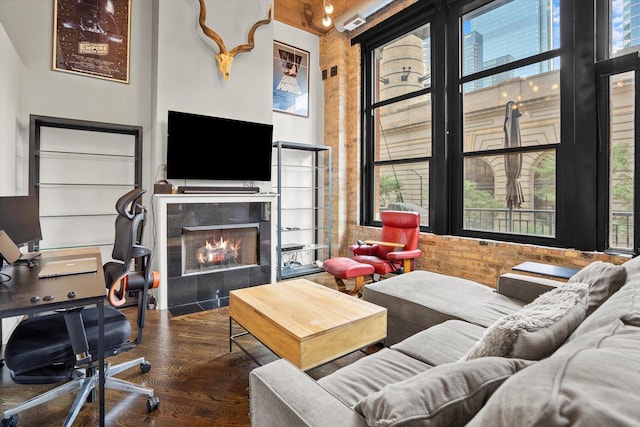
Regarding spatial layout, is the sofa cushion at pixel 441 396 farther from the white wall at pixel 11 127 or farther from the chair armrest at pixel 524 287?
the white wall at pixel 11 127

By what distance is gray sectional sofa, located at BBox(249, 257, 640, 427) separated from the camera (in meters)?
0.52

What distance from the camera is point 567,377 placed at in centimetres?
56

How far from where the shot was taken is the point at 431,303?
85.0 inches

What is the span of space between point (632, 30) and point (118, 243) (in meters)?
4.43

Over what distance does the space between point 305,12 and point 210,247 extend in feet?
12.6

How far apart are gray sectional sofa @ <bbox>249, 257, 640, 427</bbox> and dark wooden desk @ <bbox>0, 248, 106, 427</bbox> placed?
2.80ft

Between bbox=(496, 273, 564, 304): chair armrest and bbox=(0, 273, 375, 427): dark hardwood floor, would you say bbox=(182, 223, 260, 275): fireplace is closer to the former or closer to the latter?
bbox=(0, 273, 375, 427): dark hardwood floor

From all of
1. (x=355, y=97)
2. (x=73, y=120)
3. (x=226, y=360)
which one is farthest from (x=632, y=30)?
(x=73, y=120)

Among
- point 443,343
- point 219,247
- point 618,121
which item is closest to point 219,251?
point 219,247

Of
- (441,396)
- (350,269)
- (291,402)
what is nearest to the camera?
(441,396)

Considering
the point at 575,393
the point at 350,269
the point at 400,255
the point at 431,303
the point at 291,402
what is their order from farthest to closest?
the point at 400,255 < the point at 350,269 < the point at 431,303 < the point at 291,402 < the point at 575,393

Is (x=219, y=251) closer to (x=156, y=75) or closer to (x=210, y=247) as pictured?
(x=210, y=247)

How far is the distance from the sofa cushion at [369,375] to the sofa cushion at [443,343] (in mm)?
60

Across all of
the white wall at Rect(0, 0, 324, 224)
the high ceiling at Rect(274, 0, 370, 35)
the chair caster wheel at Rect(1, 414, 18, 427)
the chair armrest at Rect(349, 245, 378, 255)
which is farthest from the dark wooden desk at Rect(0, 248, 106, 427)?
the high ceiling at Rect(274, 0, 370, 35)
